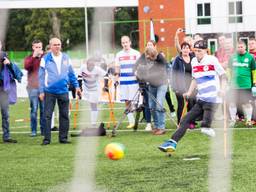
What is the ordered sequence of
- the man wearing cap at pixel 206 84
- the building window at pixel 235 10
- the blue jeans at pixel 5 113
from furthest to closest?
the blue jeans at pixel 5 113, the man wearing cap at pixel 206 84, the building window at pixel 235 10

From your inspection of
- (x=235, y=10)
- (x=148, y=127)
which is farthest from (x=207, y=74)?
(x=235, y=10)

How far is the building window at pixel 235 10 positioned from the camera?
2.94 metres

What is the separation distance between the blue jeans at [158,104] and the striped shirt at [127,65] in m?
0.42

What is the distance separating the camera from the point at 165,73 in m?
10.9

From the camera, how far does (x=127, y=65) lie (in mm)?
11016

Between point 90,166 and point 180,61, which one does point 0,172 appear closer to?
point 90,166

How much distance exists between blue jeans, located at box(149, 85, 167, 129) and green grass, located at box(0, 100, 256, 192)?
39cm

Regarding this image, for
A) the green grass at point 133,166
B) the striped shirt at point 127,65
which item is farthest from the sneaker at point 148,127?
the green grass at point 133,166

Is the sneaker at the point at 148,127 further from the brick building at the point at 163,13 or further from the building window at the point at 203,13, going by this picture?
the building window at the point at 203,13

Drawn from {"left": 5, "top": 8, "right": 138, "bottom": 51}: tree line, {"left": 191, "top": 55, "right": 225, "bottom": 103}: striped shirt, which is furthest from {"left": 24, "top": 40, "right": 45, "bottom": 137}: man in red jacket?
{"left": 5, "top": 8, "right": 138, "bottom": 51}: tree line

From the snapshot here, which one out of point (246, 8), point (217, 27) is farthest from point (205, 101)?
point (246, 8)

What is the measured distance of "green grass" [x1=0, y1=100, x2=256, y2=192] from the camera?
5.87 m

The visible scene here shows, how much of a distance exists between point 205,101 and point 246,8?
5217 millimetres

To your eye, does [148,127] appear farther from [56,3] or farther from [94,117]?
[56,3]
